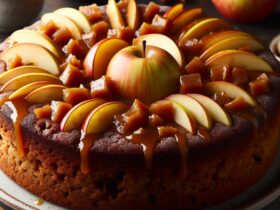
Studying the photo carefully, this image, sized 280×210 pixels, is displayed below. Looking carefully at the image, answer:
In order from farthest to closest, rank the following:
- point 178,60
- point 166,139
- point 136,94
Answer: point 178,60
point 136,94
point 166,139

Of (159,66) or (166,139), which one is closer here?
(166,139)

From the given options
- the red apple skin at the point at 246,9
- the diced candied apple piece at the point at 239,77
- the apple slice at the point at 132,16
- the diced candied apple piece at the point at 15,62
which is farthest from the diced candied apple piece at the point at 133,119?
the red apple skin at the point at 246,9

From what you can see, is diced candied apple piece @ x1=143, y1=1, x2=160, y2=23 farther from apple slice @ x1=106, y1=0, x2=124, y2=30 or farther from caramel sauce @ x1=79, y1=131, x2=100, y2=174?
caramel sauce @ x1=79, y1=131, x2=100, y2=174

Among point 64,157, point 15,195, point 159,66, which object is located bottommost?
point 15,195

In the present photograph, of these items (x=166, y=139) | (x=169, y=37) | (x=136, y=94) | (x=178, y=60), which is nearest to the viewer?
(x=166, y=139)

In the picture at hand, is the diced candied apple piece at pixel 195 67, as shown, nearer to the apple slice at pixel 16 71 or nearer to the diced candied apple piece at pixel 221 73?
the diced candied apple piece at pixel 221 73

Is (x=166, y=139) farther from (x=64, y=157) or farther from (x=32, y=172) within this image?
(x=32, y=172)

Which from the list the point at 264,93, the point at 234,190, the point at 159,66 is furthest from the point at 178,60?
the point at 234,190

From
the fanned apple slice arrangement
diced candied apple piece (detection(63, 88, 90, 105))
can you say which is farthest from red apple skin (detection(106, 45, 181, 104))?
diced candied apple piece (detection(63, 88, 90, 105))
